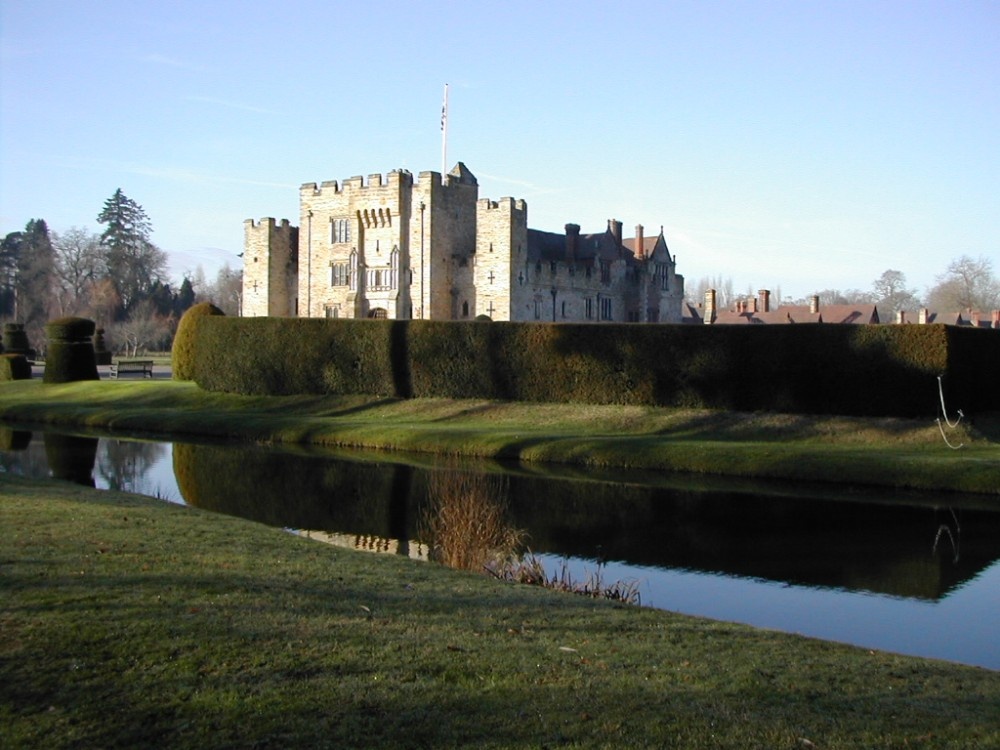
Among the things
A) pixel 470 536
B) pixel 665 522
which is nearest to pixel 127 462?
pixel 665 522

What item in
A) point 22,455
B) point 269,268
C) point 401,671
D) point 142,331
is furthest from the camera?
point 142,331

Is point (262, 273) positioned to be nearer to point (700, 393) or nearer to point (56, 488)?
point (700, 393)

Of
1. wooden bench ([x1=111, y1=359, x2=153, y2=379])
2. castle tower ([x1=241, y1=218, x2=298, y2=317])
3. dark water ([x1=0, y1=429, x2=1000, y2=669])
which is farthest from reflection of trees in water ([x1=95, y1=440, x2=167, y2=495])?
castle tower ([x1=241, y1=218, x2=298, y2=317])

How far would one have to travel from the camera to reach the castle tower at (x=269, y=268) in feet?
198

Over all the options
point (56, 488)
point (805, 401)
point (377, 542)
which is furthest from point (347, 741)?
point (805, 401)

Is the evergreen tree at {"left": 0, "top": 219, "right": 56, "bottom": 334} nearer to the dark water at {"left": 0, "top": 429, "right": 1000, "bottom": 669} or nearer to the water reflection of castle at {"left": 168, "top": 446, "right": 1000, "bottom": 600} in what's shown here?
the dark water at {"left": 0, "top": 429, "right": 1000, "bottom": 669}

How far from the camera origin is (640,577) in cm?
1141

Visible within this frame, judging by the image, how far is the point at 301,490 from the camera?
57.7 ft

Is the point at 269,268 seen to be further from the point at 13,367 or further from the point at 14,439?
the point at 14,439

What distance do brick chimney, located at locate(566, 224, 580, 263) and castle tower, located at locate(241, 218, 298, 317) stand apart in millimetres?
16198

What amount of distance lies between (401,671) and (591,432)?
19.3m

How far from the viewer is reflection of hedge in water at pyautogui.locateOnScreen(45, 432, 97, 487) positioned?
18.9 meters

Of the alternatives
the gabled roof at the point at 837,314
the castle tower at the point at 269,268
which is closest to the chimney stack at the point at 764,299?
the gabled roof at the point at 837,314

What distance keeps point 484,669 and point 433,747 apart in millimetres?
1219
